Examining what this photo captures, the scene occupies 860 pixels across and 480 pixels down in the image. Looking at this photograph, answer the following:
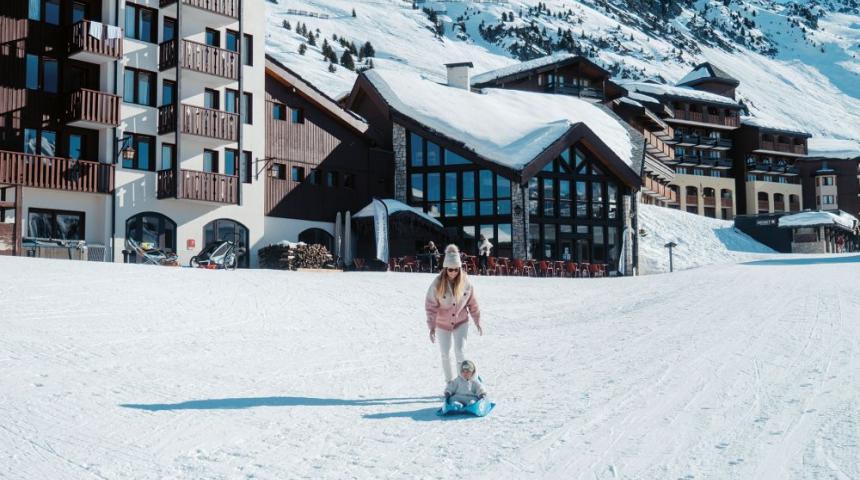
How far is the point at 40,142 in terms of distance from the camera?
24469 millimetres

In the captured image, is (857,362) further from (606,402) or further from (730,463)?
(730,463)

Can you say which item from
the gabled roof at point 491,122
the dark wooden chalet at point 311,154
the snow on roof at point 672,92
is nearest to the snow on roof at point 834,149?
the snow on roof at point 672,92

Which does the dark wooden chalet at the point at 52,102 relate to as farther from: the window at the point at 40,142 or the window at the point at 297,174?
the window at the point at 297,174

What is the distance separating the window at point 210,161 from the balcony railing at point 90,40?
14.5 ft

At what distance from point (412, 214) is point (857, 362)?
2246cm

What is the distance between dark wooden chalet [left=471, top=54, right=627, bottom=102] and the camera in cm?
5012

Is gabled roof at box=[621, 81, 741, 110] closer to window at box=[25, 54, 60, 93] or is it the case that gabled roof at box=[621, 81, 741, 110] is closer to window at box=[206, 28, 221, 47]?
window at box=[206, 28, 221, 47]

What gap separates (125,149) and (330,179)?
867 centimetres

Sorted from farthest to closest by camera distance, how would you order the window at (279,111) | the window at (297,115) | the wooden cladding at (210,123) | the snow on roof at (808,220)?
1. the snow on roof at (808,220)
2. the window at (297,115)
3. the window at (279,111)
4. the wooden cladding at (210,123)

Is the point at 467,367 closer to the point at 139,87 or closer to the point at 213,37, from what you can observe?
the point at 139,87

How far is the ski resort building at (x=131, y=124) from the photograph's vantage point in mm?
23969

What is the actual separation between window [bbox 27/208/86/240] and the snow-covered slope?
7.37m

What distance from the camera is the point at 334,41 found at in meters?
89.9

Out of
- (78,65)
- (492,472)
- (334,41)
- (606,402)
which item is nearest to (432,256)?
(78,65)
